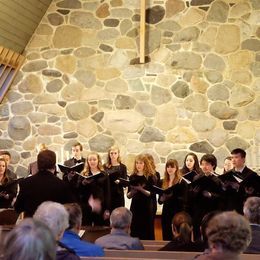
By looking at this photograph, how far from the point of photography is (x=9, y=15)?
728 cm

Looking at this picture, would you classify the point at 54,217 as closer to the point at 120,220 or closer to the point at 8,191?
the point at 120,220

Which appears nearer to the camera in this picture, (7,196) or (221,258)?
(221,258)

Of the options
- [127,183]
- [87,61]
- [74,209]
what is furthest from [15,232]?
[87,61]

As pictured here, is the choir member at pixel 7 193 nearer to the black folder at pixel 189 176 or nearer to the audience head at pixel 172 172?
the audience head at pixel 172 172

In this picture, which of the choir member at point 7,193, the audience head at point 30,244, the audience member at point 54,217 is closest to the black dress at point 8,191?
the choir member at point 7,193

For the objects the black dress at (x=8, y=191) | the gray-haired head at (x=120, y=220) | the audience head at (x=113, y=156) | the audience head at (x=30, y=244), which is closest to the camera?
the audience head at (x=30, y=244)

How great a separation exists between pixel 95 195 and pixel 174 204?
0.82m

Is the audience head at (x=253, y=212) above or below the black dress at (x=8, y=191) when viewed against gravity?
below

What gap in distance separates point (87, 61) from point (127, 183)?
114 inches

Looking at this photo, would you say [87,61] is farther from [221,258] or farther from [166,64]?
[221,258]

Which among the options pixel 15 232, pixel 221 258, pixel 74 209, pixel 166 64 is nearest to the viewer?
pixel 15 232

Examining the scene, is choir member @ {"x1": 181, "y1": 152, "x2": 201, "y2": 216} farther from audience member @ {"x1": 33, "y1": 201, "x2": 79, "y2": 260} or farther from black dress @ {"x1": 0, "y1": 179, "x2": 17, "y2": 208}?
audience member @ {"x1": 33, "y1": 201, "x2": 79, "y2": 260}

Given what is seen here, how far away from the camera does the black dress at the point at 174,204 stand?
219 inches

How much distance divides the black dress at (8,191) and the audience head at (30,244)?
408cm
